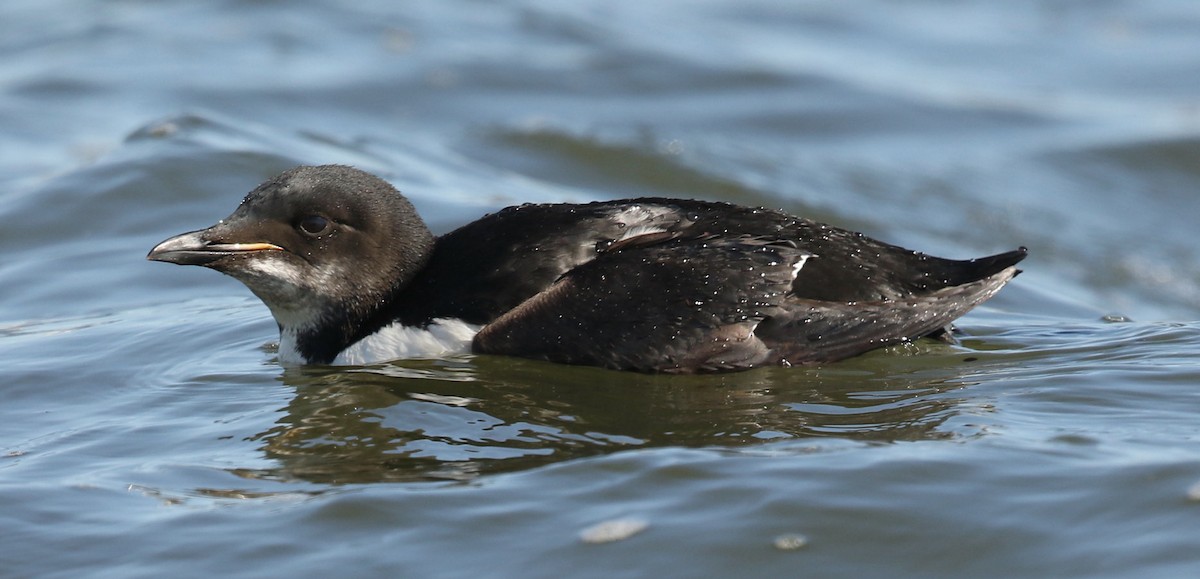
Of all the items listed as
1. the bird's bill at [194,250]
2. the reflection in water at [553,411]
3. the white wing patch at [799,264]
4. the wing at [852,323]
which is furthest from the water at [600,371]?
the bird's bill at [194,250]

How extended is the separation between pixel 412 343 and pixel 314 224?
699 mm

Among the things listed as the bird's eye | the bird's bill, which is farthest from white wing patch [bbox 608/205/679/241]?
the bird's bill

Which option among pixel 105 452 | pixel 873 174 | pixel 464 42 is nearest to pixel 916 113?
pixel 873 174

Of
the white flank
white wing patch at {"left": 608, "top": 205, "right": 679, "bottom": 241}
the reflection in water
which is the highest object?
white wing patch at {"left": 608, "top": 205, "right": 679, "bottom": 241}

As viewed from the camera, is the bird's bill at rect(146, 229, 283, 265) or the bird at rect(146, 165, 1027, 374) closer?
the bird at rect(146, 165, 1027, 374)

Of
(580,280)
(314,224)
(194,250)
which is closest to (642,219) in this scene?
(580,280)

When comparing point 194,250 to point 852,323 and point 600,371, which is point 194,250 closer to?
point 600,371

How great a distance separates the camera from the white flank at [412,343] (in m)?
6.93

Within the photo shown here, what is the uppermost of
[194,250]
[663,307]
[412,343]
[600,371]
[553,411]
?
[194,250]

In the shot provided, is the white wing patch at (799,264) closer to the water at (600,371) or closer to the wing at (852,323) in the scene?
the wing at (852,323)

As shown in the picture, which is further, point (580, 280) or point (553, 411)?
point (580, 280)

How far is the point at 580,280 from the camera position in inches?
266

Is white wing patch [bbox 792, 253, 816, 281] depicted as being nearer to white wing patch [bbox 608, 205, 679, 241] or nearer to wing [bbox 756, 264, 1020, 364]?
wing [bbox 756, 264, 1020, 364]

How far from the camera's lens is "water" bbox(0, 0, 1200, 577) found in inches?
207
